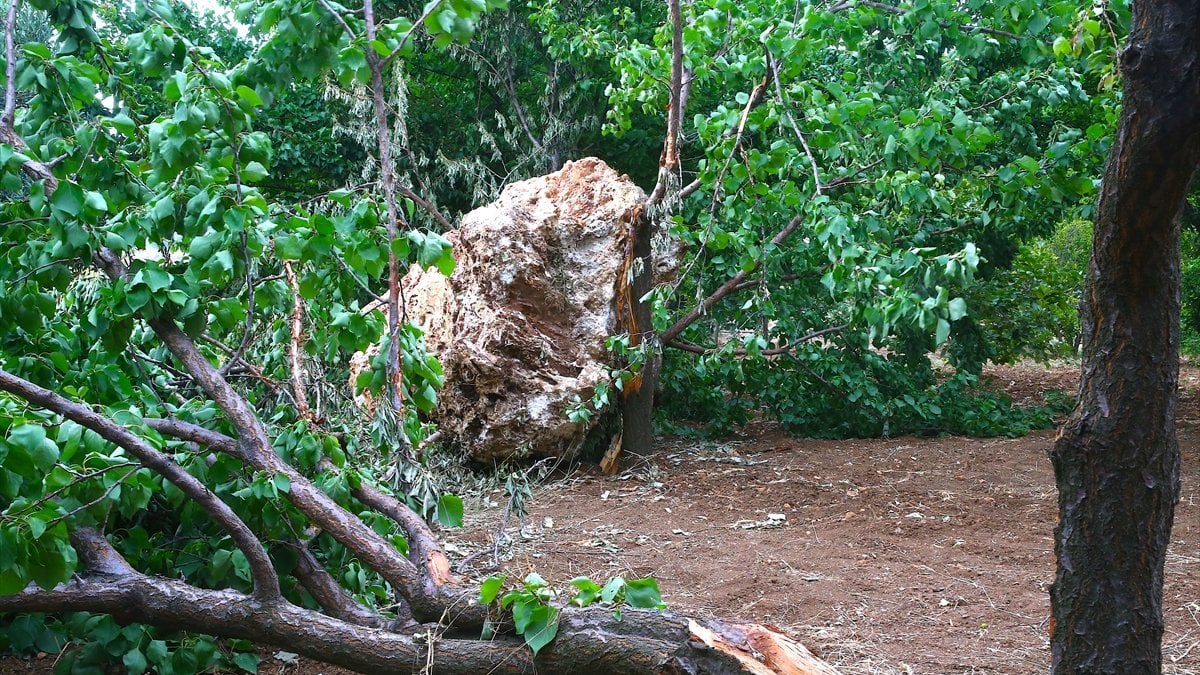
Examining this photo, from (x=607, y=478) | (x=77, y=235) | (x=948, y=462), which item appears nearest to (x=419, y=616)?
(x=77, y=235)

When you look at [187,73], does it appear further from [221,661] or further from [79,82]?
[221,661]

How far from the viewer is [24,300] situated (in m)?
2.81

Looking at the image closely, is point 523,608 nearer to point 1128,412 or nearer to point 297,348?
point 1128,412

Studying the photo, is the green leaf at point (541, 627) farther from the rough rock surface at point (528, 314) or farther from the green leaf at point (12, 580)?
the rough rock surface at point (528, 314)

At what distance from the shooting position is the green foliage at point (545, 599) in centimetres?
238

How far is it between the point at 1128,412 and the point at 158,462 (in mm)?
2494

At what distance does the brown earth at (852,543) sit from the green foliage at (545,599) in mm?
246

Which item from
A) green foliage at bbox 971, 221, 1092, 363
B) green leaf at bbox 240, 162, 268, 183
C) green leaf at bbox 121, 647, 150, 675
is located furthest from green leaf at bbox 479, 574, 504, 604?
green foliage at bbox 971, 221, 1092, 363

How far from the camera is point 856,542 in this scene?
4.88 metres

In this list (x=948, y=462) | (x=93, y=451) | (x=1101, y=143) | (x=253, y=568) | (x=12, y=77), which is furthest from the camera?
(x=948, y=462)

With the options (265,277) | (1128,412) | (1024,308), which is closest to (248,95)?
(265,277)

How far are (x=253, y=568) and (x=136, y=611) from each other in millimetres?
425

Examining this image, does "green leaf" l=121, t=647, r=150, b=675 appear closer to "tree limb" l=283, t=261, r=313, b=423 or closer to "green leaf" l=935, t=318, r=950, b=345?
"tree limb" l=283, t=261, r=313, b=423

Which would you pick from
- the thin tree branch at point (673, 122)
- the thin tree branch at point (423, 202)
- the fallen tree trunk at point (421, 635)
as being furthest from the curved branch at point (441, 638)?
the thin tree branch at point (673, 122)
